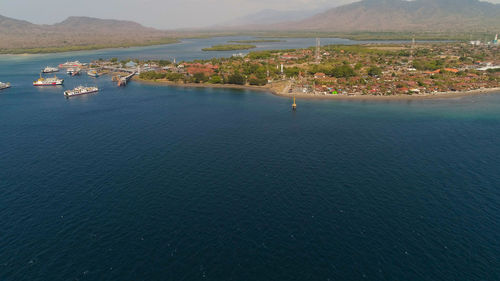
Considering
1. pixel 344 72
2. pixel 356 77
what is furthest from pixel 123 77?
pixel 356 77

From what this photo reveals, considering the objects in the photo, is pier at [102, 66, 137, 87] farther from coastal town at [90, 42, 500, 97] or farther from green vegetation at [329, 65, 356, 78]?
green vegetation at [329, 65, 356, 78]

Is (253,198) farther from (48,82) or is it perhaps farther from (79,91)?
(48,82)

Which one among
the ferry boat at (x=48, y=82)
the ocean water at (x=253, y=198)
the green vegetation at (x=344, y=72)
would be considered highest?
the green vegetation at (x=344, y=72)

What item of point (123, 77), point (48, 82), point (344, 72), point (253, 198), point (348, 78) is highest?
point (344, 72)

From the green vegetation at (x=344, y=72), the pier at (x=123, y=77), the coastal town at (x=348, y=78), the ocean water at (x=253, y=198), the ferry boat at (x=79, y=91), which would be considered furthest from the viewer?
the pier at (x=123, y=77)

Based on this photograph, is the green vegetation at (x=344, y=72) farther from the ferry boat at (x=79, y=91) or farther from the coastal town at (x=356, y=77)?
the ferry boat at (x=79, y=91)

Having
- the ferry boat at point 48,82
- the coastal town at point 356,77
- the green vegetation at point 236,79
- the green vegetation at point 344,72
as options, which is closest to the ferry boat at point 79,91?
the coastal town at point 356,77

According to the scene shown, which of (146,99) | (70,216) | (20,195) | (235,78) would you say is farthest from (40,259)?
(235,78)

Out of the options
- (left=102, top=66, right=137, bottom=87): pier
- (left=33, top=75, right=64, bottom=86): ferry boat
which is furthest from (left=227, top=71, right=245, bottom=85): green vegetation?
(left=33, top=75, right=64, bottom=86): ferry boat

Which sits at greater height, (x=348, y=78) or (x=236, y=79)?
(x=236, y=79)
